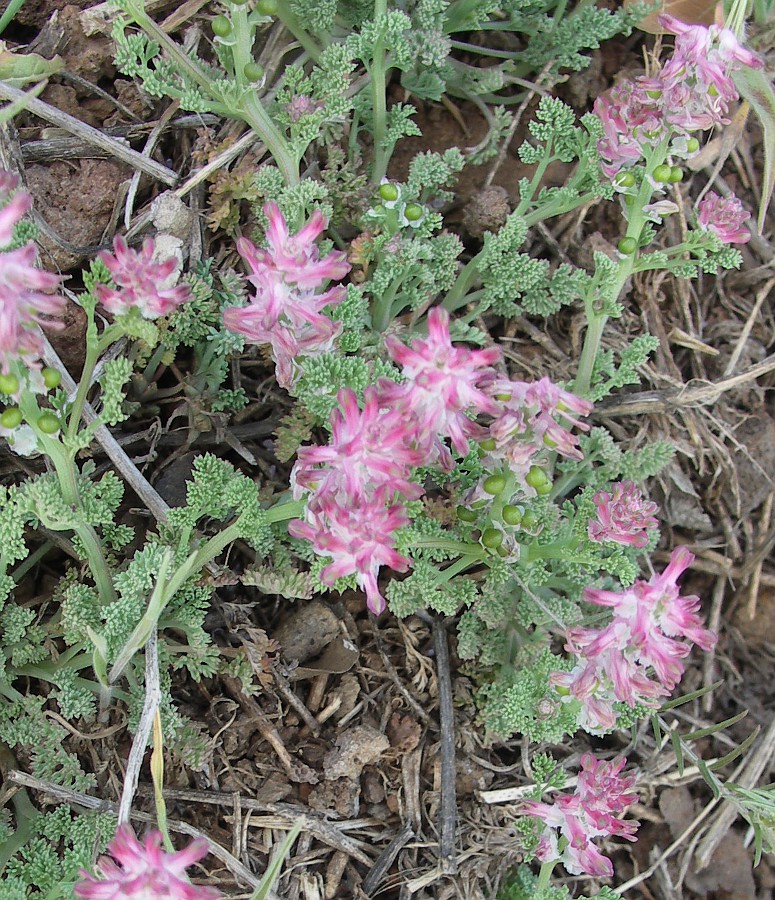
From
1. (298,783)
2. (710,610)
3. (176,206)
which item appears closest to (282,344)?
(176,206)

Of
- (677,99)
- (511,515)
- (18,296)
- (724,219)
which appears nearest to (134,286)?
(18,296)

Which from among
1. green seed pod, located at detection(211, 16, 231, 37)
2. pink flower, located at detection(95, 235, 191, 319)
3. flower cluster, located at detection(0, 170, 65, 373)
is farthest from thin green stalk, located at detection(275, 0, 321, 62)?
flower cluster, located at detection(0, 170, 65, 373)

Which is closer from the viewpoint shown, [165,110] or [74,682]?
[74,682]

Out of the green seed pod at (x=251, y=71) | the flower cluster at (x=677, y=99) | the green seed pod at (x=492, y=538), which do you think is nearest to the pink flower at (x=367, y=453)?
the green seed pod at (x=492, y=538)

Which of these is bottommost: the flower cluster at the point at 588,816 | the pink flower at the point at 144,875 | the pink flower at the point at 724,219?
the flower cluster at the point at 588,816

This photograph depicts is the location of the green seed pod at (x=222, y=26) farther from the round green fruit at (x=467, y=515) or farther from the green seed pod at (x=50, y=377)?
the round green fruit at (x=467, y=515)

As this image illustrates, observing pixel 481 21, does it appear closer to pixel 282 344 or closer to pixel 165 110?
pixel 165 110

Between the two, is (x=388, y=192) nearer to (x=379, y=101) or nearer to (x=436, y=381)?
(x=379, y=101)
